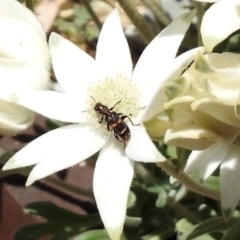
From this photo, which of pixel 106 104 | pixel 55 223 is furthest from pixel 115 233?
pixel 55 223

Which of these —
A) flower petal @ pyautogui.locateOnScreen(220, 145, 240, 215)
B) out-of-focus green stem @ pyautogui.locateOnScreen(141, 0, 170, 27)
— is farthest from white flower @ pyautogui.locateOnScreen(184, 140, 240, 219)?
out-of-focus green stem @ pyautogui.locateOnScreen(141, 0, 170, 27)

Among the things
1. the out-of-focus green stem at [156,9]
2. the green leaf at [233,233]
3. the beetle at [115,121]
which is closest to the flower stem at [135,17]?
the out-of-focus green stem at [156,9]

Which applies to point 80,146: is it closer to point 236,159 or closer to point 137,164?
point 236,159

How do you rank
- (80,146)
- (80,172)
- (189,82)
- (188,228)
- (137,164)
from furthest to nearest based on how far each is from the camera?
(80,172) → (137,164) → (188,228) → (80,146) → (189,82)

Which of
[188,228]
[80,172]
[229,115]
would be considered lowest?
[80,172]

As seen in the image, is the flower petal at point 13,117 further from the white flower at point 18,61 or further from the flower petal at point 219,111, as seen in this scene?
the flower petal at point 219,111

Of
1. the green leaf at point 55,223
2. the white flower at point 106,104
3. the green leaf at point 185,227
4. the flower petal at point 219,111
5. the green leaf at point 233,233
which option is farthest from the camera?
the green leaf at point 55,223

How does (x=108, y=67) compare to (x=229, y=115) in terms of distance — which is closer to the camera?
(x=229, y=115)

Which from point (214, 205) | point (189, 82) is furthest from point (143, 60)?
point (214, 205)
